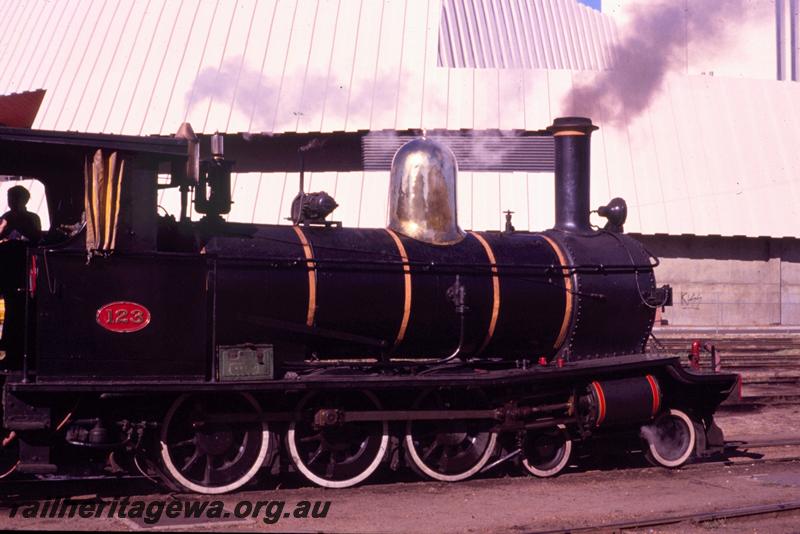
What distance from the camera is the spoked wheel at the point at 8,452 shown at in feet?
26.9

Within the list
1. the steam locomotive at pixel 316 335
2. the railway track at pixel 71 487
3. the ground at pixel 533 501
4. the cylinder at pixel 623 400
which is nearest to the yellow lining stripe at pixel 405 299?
the steam locomotive at pixel 316 335

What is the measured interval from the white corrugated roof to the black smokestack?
44.4 ft

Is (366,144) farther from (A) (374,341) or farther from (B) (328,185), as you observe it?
(A) (374,341)

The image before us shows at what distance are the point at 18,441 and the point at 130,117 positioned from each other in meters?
18.9

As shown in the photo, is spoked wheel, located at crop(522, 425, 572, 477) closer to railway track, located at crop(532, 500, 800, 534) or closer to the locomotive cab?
railway track, located at crop(532, 500, 800, 534)

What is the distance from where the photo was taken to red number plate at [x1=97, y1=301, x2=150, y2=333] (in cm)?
818

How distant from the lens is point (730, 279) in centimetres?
2945

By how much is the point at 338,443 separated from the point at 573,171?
12.7 ft

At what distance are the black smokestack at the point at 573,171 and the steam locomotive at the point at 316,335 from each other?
2 centimetres

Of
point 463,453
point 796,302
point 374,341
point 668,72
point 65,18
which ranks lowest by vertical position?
point 463,453

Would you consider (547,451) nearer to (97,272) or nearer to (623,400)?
(623,400)

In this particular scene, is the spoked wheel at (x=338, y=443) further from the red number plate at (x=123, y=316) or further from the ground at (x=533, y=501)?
the red number plate at (x=123, y=316)

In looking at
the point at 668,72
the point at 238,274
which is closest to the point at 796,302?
the point at 668,72

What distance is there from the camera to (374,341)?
371 inches
